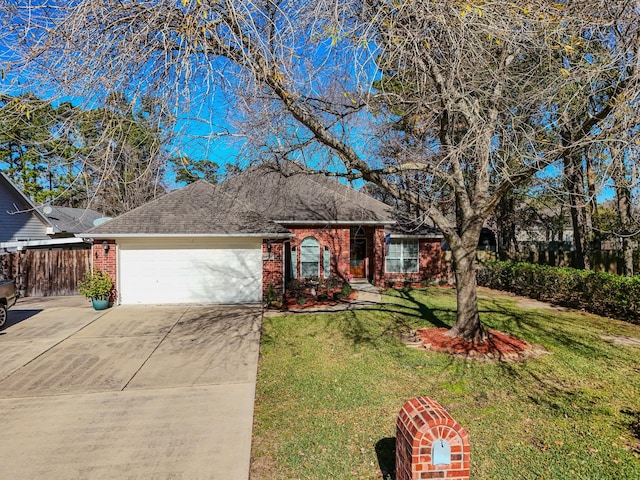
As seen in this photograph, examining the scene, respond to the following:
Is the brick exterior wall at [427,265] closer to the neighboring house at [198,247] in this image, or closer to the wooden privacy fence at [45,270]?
the neighboring house at [198,247]

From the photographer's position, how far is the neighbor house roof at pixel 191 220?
35.0 ft

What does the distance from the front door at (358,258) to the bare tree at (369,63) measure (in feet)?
30.6

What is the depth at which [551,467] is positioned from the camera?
3.29 meters

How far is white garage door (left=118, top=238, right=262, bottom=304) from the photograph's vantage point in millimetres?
10984

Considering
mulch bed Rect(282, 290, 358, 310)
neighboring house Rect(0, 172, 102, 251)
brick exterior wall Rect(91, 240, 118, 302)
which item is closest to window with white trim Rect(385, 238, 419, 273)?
mulch bed Rect(282, 290, 358, 310)

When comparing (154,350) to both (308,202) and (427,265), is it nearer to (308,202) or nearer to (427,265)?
(308,202)

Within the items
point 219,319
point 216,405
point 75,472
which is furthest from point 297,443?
point 219,319

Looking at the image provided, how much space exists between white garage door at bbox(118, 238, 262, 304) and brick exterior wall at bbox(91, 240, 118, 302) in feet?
0.55

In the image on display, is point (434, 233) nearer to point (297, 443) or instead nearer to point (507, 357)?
point (507, 357)

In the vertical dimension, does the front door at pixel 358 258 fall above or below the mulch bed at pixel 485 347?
above

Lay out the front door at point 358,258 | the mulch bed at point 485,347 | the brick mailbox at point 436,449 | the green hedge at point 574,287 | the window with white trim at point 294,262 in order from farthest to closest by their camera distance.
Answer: the front door at point 358,258 → the window with white trim at point 294,262 → the green hedge at point 574,287 → the mulch bed at point 485,347 → the brick mailbox at point 436,449

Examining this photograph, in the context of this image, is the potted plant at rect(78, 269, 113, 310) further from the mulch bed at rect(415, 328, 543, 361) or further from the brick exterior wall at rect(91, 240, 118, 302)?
the mulch bed at rect(415, 328, 543, 361)

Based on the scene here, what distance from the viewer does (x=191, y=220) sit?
11.3 m

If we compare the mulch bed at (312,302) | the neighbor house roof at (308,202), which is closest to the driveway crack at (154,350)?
the mulch bed at (312,302)
